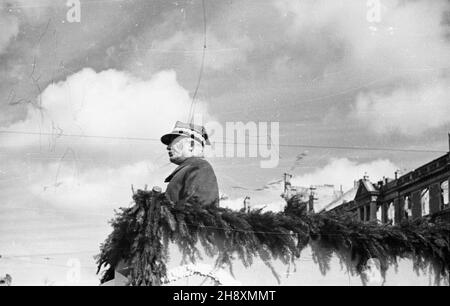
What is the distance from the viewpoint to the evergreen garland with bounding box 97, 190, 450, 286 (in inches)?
205

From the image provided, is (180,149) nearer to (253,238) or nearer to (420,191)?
(253,238)

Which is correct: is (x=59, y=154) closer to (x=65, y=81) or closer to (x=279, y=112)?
(x=65, y=81)

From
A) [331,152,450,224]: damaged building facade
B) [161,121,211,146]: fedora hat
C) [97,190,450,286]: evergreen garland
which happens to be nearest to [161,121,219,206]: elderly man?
[161,121,211,146]: fedora hat

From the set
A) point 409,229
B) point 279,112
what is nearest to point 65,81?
point 279,112

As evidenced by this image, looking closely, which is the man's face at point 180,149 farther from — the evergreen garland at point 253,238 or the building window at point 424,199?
the building window at point 424,199

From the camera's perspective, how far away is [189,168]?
6.62 metres

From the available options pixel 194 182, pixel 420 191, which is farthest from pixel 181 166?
pixel 420 191

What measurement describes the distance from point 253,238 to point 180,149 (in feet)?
6.31

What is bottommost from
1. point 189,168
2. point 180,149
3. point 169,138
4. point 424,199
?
point 189,168

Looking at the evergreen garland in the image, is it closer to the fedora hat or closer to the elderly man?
the elderly man
